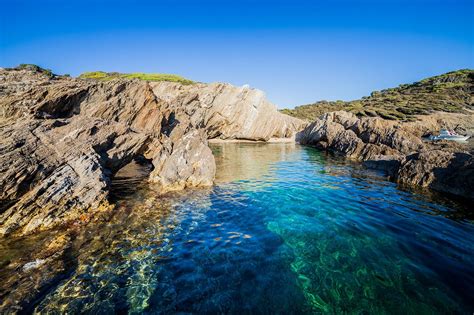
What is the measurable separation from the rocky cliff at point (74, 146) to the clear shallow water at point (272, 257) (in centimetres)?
209

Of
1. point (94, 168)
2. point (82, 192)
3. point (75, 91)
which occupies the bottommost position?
point (82, 192)

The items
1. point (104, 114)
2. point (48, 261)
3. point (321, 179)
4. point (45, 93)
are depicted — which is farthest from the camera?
point (321, 179)

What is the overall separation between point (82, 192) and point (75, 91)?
7.75 meters

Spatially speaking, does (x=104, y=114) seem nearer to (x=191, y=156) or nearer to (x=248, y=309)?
(x=191, y=156)

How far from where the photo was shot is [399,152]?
2792 centimetres

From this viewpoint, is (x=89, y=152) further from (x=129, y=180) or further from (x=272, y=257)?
(x=272, y=257)

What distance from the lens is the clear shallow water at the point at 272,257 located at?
5824mm

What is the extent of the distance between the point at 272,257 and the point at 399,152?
27.2 meters

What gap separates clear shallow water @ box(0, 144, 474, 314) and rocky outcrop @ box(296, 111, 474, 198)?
2798 mm

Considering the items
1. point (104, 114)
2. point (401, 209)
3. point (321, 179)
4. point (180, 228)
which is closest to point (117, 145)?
point (104, 114)

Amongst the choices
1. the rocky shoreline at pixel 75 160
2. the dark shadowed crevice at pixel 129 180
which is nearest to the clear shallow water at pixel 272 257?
the dark shadowed crevice at pixel 129 180

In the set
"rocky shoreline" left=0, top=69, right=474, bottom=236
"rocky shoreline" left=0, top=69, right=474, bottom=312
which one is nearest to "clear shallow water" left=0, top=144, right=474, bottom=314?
"rocky shoreline" left=0, top=69, right=474, bottom=312

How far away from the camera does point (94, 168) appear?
12.0 metres

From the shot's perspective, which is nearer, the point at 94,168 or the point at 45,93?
the point at 94,168
